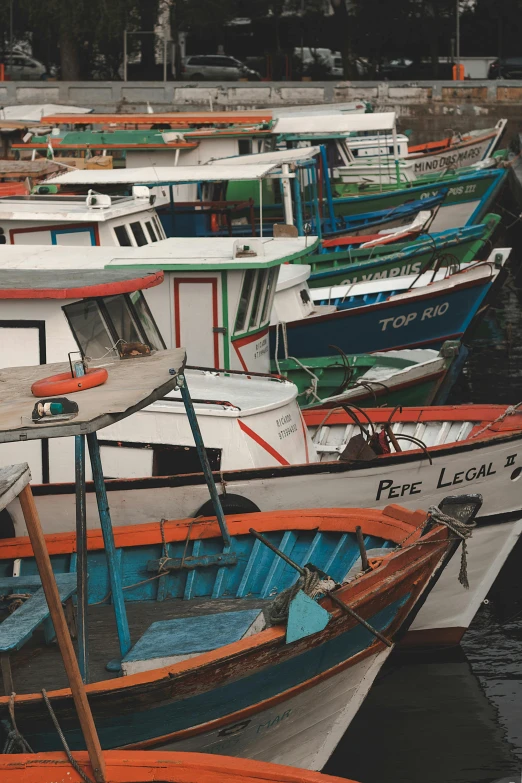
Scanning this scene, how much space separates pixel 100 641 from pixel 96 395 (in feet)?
6.57

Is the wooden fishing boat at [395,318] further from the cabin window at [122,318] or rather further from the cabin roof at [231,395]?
the cabin window at [122,318]

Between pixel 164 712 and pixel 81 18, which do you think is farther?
pixel 81 18

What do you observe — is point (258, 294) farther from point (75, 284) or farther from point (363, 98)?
point (363, 98)

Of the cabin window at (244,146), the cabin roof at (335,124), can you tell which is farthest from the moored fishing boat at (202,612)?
the cabin window at (244,146)

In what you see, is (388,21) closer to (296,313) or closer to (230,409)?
(296,313)

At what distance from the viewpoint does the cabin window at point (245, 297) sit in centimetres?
1144

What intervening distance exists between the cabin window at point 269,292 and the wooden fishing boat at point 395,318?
2617 mm

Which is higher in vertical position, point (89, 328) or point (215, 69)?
point (215, 69)

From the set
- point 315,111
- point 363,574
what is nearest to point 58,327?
point 363,574

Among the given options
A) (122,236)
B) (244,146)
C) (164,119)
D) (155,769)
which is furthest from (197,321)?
(164,119)

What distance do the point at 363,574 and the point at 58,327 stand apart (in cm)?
320

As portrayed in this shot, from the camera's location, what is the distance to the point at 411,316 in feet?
52.2

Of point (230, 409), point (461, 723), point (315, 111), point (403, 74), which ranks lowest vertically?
point (461, 723)

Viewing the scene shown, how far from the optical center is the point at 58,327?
834 centimetres
